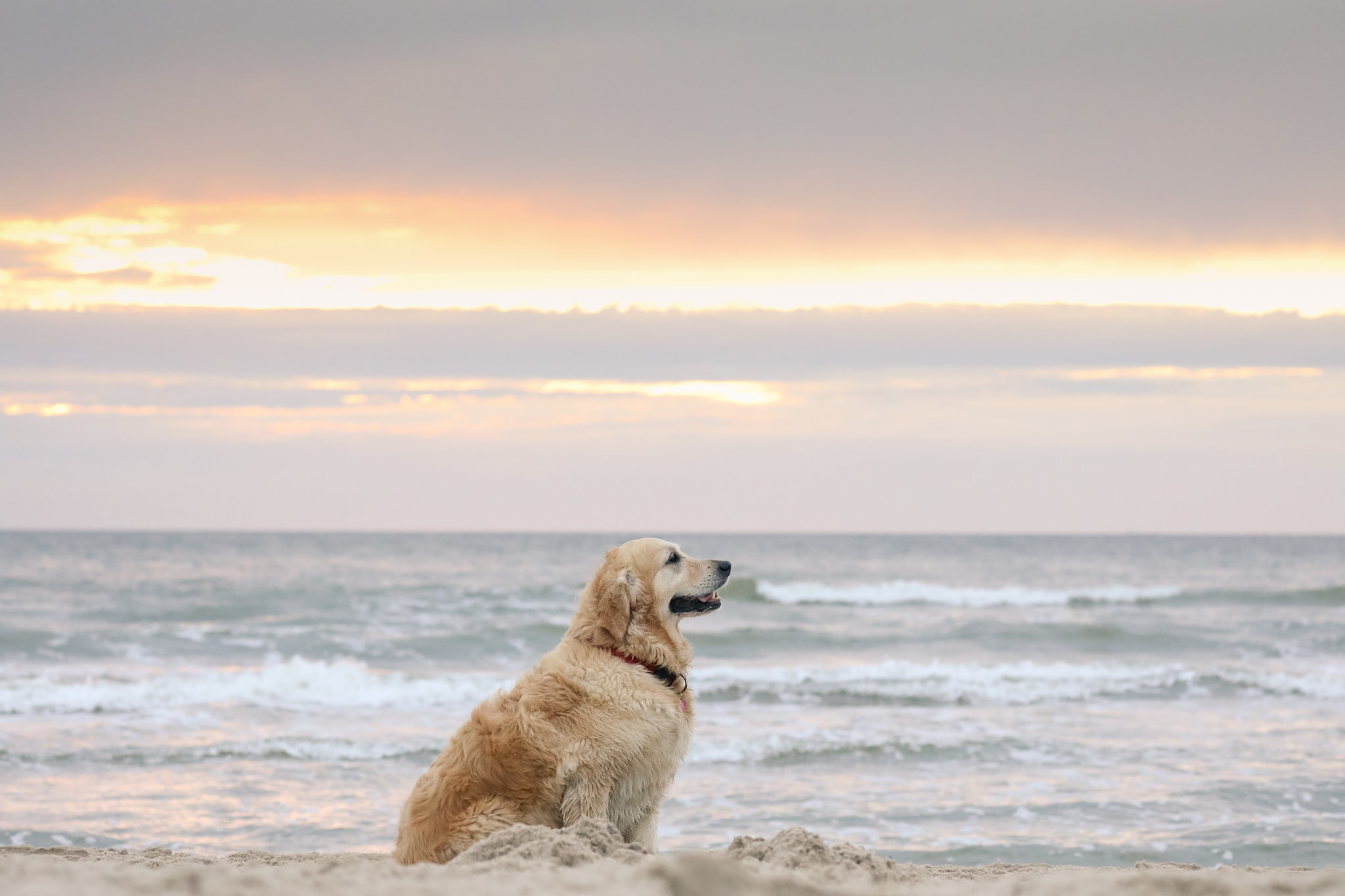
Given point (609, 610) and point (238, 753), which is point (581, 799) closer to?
point (609, 610)

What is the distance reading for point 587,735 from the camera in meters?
4.24

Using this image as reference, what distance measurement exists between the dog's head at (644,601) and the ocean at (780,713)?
3.06 meters

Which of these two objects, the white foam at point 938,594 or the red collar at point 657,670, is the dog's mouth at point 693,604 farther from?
the white foam at point 938,594

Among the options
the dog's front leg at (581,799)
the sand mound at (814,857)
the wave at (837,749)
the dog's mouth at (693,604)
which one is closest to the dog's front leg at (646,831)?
the dog's front leg at (581,799)

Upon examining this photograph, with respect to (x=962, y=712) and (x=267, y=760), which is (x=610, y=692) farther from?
(x=962, y=712)

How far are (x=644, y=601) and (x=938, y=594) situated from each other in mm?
28201

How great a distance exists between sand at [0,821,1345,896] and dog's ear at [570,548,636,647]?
3.33 feet

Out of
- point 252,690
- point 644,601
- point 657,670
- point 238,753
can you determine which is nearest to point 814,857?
point 657,670

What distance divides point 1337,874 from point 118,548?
54.7 meters

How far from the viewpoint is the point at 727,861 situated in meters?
3.13

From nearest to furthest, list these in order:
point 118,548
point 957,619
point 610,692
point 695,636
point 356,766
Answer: point 610,692 → point 356,766 → point 695,636 → point 957,619 → point 118,548

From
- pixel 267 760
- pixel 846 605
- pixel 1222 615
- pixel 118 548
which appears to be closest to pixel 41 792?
pixel 267 760

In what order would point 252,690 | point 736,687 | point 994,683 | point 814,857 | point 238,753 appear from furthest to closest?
point 994,683
point 736,687
point 252,690
point 238,753
point 814,857

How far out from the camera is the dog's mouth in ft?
15.9
